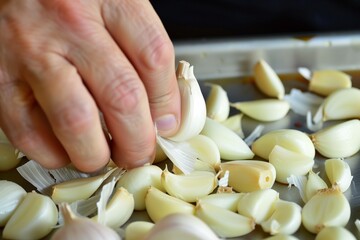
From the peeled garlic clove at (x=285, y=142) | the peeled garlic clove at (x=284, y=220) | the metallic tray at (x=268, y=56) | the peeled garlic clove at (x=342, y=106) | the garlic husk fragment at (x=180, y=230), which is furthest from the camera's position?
the metallic tray at (x=268, y=56)

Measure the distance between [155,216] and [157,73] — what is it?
17cm

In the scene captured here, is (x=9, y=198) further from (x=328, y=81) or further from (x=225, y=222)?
(x=328, y=81)

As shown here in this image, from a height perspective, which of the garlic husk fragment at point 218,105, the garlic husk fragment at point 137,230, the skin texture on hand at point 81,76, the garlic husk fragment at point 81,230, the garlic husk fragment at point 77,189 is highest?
the skin texture on hand at point 81,76

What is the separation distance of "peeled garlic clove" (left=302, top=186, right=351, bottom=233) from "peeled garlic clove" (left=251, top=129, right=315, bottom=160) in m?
0.10

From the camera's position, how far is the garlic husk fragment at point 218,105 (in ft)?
2.86

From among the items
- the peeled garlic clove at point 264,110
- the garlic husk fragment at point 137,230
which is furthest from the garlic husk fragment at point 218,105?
the garlic husk fragment at point 137,230

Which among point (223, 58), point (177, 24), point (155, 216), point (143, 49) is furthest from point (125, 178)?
point (177, 24)

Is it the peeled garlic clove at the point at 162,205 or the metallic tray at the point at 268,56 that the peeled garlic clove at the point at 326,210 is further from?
the metallic tray at the point at 268,56

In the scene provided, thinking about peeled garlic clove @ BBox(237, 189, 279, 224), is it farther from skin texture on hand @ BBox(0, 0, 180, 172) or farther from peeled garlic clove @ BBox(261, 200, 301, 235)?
skin texture on hand @ BBox(0, 0, 180, 172)

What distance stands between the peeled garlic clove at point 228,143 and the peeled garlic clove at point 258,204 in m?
0.10

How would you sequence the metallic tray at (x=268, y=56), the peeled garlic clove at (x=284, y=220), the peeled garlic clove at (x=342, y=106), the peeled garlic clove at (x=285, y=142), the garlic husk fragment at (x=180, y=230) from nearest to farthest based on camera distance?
the garlic husk fragment at (x=180, y=230) → the peeled garlic clove at (x=284, y=220) → the peeled garlic clove at (x=285, y=142) → the peeled garlic clove at (x=342, y=106) → the metallic tray at (x=268, y=56)

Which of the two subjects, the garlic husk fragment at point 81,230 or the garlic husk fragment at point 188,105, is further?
the garlic husk fragment at point 188,105

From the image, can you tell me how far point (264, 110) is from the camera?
35.1 inches

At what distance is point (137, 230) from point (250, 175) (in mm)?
169
